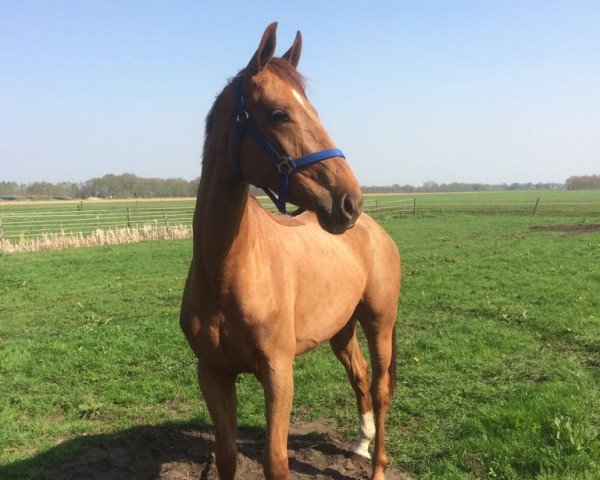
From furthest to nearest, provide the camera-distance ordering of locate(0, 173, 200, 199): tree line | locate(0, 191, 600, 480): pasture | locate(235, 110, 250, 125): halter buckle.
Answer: locate(0, 173, 200, 199): tree line → locate(0, 191, 600, 480): pasture → locate(235, 110, 250, 125): halter buckle

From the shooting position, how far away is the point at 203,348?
9.43 feet

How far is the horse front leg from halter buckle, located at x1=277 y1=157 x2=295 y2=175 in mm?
1102

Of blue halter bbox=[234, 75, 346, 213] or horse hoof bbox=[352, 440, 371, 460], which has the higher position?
blue halter bbox=[234, 75, 346, 213]

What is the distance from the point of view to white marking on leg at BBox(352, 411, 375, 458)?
4312 millimetres

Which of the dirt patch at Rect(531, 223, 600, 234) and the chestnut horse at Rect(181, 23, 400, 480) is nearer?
the chestnut horse at Rect(181, 23, 400, 480)

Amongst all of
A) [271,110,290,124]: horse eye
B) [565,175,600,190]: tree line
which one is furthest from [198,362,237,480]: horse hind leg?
[565,175,600,190]: tree line

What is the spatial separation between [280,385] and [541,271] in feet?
37.3

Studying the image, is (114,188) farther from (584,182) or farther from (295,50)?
(584,182)

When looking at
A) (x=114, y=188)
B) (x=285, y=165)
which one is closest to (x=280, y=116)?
(x=285, y=165)

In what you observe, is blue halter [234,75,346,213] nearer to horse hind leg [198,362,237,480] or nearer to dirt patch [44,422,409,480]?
horse hind leg [198,362,237,480]

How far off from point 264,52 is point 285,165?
0.58m

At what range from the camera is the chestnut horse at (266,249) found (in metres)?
2.34

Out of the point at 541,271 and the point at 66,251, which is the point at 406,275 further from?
the point at 66,251

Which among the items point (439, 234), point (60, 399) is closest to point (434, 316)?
point (60, 399)
